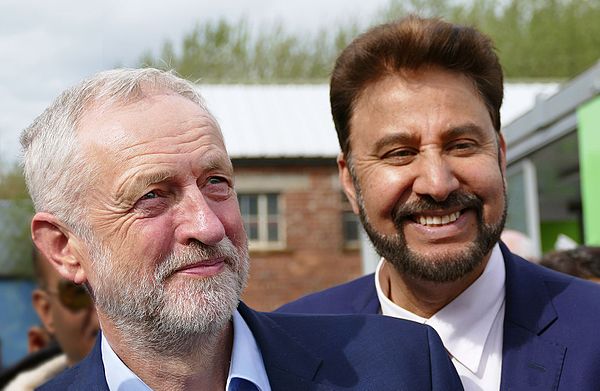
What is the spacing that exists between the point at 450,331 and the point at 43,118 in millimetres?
1306

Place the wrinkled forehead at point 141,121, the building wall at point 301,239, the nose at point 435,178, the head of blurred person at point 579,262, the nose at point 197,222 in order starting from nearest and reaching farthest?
the nose at point 197,222 → the wrinkled forehead at point 141,121 → the nose at point 435,178 → the head of blurred person at point 579,262 → the building wall at point 301,239

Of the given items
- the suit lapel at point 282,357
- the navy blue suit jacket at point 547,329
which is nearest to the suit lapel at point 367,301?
the navy blue suit jacket at point 547,329

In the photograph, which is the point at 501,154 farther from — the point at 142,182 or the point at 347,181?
the point at 142,182

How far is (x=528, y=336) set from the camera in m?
2.57

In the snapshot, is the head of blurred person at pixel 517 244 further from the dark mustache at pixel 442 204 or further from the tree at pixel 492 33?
the tree at pixel 492 33

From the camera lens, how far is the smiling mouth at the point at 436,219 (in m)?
2.61

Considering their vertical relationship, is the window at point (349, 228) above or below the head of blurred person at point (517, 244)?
below

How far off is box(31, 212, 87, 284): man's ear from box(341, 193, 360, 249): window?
1610cm

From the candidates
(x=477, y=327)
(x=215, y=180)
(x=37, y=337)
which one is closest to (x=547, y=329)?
(x=477, y=327)

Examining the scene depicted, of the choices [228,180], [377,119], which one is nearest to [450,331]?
[377,119]

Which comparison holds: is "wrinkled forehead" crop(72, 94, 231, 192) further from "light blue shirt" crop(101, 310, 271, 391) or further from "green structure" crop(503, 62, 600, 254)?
"green structure" crop(503, 62, 600, 254)

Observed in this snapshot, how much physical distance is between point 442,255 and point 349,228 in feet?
53.5

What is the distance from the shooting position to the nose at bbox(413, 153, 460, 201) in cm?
257

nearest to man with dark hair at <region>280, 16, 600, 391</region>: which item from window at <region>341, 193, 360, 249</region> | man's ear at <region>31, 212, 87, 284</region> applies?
man's ear at <region>31, 212, 87, 284</region>
